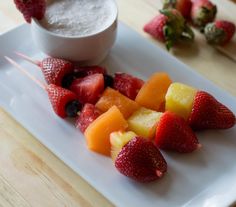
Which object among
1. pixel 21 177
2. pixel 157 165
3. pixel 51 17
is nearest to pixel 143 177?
pixel 157 165

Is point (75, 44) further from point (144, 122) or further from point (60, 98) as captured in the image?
point (144, 122)

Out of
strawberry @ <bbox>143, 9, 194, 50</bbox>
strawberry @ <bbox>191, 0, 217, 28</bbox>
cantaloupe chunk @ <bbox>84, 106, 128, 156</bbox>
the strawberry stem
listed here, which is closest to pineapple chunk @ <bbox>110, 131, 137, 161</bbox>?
cantaloupe chunk @ <bbox>84, 106, 128, 156</bbox>

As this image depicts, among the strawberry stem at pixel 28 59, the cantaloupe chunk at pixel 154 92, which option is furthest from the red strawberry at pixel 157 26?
the strawberry stem at pixel 28 59

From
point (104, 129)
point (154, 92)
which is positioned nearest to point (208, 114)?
point (154, 92)

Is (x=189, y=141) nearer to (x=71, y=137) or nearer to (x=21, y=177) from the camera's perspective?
(x=71, y=137)

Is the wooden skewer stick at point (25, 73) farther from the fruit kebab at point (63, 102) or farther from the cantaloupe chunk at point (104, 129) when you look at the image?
the cantaloupe chunk at point (104, 129)

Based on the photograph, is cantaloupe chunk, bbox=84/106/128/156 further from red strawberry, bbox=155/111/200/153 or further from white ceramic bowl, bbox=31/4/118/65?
white ceramic bowl, bbox=31/4/118/65
